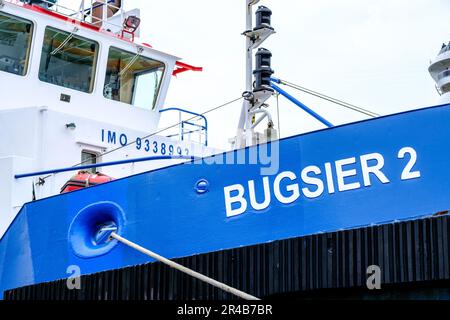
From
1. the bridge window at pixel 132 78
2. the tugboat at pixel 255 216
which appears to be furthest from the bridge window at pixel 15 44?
the tugboat at pixel 255 216

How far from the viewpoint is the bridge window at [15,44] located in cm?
930

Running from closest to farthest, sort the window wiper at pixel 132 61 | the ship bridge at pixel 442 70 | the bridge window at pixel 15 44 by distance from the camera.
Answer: the ship bridge at pixel 442 70 → the bridge window at pixel 15 44 → the window wiper at pixel 132 61

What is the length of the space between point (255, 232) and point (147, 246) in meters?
0.91

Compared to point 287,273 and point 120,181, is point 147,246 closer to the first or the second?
point 120,181

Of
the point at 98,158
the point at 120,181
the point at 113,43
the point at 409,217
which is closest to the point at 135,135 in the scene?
the point at 98,158

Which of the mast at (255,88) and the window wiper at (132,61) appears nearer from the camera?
the mast at (255,88)

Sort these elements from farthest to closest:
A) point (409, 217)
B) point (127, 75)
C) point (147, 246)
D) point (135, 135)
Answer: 1. point (127, 75)
2. point (135, 135)
3. point (147, 246)
4. point (409, 217)

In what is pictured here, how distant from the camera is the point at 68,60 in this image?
9.80m

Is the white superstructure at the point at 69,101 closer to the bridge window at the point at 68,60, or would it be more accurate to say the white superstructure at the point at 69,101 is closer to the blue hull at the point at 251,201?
the bridge window at the point at 68,60

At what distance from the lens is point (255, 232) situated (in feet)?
19.7

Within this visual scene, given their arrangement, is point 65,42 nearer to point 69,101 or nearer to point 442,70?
point 69,101

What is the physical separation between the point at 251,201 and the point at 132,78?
4917 millimetres

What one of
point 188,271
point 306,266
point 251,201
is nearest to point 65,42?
point 251,201

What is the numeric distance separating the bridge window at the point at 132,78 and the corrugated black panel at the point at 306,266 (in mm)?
4242
